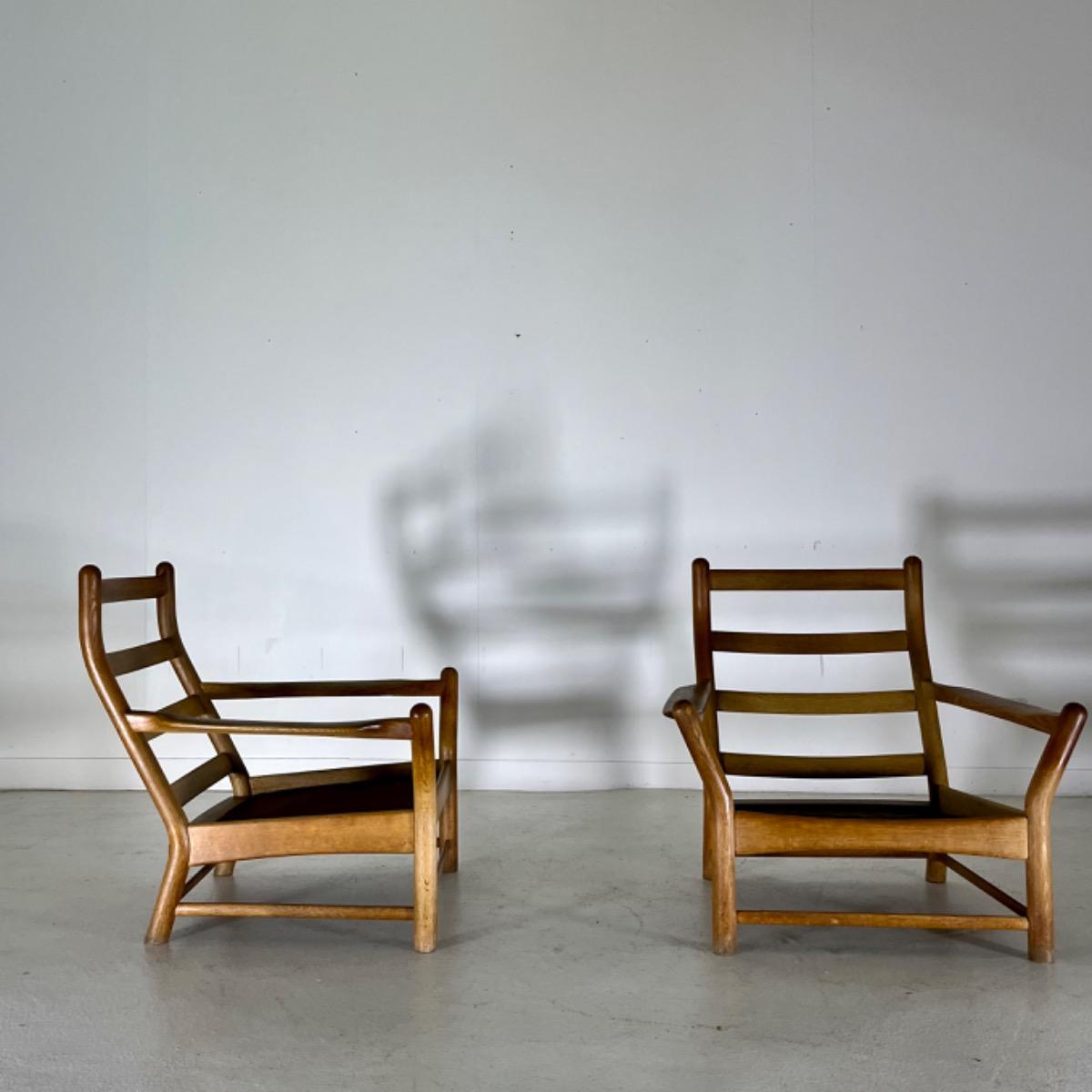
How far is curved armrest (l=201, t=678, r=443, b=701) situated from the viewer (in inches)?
111

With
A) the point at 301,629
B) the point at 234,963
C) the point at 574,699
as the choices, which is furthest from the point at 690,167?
the point at 234,963

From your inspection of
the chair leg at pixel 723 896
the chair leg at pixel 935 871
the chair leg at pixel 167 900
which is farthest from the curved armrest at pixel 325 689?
the chair leg at pixel 935 871

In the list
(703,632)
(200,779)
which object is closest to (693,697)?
(703,632)

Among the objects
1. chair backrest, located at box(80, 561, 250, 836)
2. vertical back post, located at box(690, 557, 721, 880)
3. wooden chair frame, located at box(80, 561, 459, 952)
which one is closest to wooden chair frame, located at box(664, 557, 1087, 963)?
vertical back post, located at box(690, 557, 721, 880)

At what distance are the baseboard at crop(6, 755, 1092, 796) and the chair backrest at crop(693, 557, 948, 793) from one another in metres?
1.11

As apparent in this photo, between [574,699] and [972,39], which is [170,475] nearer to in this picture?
[574,699]

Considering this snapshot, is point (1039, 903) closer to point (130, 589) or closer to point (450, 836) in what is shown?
point (450, 836)

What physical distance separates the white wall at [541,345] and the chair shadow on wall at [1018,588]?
1 centimetres

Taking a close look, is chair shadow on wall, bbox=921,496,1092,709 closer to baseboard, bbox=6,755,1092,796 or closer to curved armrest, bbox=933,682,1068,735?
baseboard, bbox=6,755,1092,796

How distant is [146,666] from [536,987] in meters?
1.31

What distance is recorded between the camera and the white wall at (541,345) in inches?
153

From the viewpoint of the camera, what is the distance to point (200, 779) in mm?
2689

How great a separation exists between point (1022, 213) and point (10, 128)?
408cm

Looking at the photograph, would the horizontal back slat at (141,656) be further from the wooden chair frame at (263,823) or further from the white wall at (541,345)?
the white wall at (541,345)
